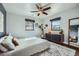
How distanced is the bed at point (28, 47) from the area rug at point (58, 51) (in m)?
0.12

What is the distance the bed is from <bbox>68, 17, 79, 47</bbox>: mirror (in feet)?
1.88

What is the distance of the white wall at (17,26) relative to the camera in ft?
6.17

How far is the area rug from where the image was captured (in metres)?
1.93

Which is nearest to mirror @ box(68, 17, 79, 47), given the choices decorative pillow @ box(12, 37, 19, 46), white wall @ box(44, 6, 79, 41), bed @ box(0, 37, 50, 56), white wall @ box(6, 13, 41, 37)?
white wall @ box(44, 6, 79, 41)

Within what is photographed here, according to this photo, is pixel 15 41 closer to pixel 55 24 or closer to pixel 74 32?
pixel 55 24

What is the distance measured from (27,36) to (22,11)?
58cm

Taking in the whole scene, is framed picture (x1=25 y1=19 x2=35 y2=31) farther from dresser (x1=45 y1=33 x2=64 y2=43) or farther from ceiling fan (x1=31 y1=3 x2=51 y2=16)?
dresser (x1=45 y1=33 x2=64 y2=43)

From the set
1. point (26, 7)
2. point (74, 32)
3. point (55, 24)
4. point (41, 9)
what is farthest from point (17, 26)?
point (74, 32)

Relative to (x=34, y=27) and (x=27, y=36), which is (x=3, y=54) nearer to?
(x=27, y=36)

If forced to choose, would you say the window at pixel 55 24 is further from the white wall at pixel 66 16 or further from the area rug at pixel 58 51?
the area rug at pixel 58 51

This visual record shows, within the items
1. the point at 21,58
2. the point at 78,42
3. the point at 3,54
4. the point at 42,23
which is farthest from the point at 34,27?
the point at 78,42

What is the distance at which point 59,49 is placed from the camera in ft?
6.89

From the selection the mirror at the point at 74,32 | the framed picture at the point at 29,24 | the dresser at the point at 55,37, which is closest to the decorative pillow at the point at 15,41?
the framed picture at the point at 29,24

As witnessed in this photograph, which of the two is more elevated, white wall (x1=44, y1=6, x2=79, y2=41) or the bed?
white wall (x1=44, y1=6, x2=79, y2=41)
